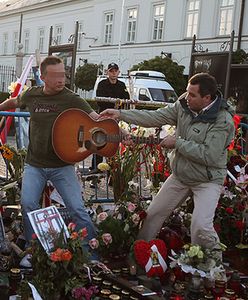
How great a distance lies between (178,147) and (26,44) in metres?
37.5

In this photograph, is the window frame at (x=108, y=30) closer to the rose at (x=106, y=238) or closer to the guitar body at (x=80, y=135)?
the guitar body at (x=80, y=135)

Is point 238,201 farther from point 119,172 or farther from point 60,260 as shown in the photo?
point 60,260

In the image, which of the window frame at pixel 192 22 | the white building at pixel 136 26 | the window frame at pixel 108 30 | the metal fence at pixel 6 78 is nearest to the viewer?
the white building at pixel 136 26

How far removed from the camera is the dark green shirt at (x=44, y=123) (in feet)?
15.3

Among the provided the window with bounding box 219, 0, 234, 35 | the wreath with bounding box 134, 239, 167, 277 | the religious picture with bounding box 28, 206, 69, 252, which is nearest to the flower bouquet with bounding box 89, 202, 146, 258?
the wreath with bounding box 134, 239, 167, 277

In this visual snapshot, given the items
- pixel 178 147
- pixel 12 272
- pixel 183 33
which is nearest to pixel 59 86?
pixel 178 147

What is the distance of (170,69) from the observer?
23.1 meters

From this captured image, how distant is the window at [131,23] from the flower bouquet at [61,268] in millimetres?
25770

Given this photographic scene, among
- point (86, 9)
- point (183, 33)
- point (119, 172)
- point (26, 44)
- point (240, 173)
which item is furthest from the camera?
point (26, 44)

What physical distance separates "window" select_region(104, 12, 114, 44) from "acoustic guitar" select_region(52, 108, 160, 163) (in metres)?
26.2

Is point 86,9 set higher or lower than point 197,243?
higher

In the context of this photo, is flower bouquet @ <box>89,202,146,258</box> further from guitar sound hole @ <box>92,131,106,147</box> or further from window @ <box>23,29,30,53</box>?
window @ <box>23,29,30,53</box>

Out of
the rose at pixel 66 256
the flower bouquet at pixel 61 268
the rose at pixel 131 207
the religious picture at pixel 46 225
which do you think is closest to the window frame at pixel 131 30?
the rose at pixel 131 207

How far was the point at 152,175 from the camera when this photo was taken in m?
6.41
